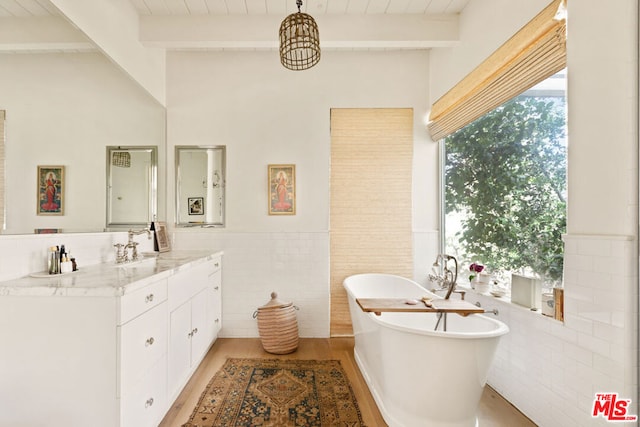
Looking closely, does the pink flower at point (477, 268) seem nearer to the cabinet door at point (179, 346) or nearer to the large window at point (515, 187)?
the large window at point (515, 187)

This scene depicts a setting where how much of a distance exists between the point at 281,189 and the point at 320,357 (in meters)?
1.68

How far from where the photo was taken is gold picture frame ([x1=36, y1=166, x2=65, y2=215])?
1.70 meters

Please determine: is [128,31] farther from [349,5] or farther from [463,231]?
[463,231]

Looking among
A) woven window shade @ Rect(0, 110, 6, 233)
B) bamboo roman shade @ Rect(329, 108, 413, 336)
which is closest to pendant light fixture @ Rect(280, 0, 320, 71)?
bamboo roman shade @ Rect(329, 108, 413, 336)

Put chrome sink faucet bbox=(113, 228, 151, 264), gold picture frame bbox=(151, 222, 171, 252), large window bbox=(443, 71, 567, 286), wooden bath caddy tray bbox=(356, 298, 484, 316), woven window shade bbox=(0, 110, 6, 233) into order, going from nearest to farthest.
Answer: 1. woven window shade bbox=(0, 110, 6, 233)
2. large window bbox=(443, 71, 567, 286)
3. wooden bath caddy tray bbox=(356, 298, 484, 316)
4. chrome sink faucet bbox=(113, 228, 151, 264)
5. gold picture frame bbox=(151, 222, 171, 252)

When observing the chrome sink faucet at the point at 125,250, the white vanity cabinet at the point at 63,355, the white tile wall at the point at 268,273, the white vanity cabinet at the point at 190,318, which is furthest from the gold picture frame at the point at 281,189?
the white vanity cabinet at the point at 63,355

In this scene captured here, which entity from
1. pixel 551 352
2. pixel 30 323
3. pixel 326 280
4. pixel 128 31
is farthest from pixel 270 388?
pixel 128 31

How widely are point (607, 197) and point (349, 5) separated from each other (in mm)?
2370

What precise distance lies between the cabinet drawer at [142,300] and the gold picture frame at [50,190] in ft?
2.49

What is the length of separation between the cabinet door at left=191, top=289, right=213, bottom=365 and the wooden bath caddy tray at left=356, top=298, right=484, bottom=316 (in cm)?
127

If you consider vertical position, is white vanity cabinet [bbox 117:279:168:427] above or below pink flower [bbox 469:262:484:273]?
below

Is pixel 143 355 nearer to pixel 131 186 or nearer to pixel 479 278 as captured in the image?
pixel 131 186

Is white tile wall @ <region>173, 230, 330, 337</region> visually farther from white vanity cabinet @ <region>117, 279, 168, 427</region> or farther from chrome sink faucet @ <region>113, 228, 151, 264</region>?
white vanity cabinet @ <region>117, 279, 168, 427</region>

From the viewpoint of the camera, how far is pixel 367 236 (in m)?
3.34
